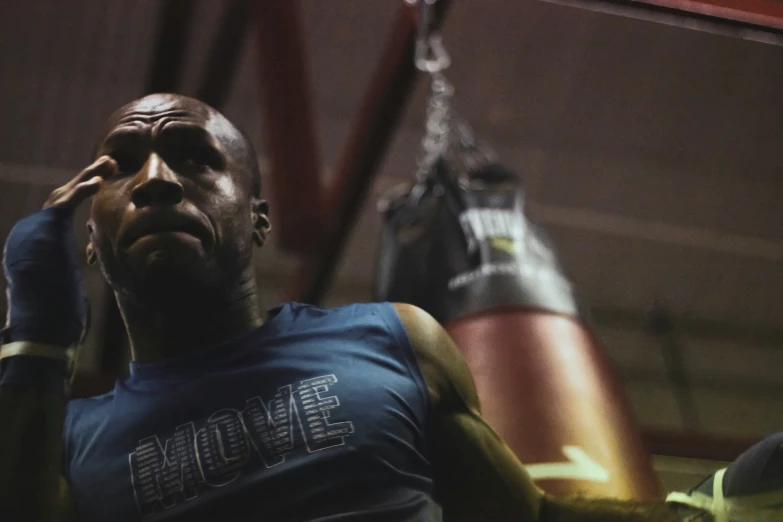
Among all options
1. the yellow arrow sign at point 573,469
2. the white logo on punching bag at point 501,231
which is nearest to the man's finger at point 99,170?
the yellow arrow sign at point 573,469

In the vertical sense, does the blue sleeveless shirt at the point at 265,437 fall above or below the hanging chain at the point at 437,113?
below

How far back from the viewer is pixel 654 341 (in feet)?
12.5

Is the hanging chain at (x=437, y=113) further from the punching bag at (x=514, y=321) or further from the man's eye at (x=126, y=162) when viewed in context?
the man's eye at (x=126, y=162)

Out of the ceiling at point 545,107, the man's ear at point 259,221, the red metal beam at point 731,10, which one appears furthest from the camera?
the ceiling at point 545,107

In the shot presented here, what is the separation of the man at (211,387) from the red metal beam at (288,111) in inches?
29.9

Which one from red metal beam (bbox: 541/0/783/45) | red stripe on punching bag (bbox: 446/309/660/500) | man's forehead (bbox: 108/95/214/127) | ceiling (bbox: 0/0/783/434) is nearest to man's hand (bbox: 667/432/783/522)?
red stripe on punching bag (bbox: 446/309/660/500)

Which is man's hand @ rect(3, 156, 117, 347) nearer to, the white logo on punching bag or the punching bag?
the punching bag

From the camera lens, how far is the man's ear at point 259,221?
93cm

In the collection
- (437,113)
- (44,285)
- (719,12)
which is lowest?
(44,285)

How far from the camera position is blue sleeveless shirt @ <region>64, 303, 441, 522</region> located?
27.9 inches

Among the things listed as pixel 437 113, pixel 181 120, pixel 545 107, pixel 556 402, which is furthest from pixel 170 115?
pixel 545 107

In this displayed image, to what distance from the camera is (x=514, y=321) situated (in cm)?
133

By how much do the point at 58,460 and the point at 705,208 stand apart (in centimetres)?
280

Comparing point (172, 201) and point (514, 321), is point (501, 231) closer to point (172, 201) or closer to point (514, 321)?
point (514, 321)
